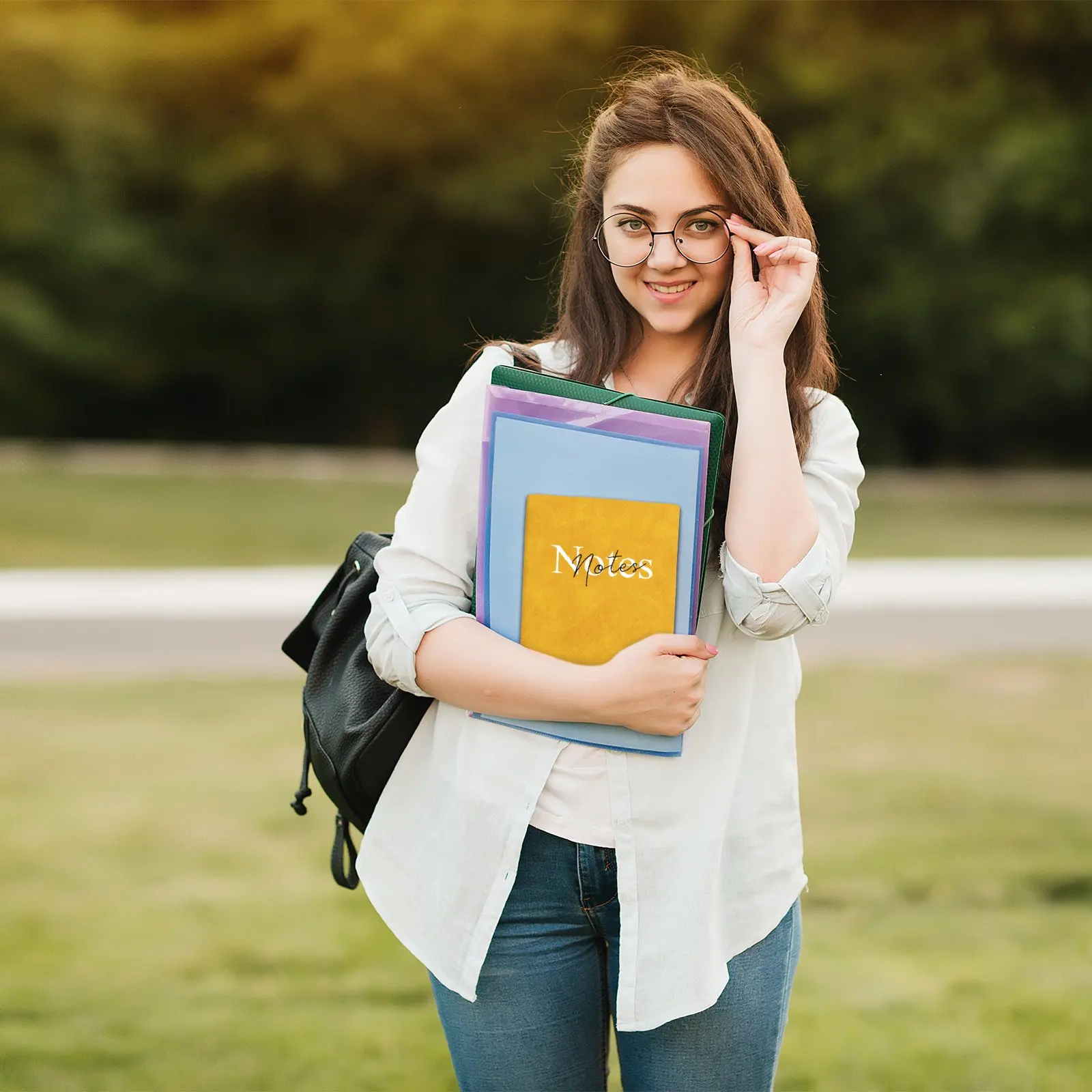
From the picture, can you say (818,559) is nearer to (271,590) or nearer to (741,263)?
(741,263)

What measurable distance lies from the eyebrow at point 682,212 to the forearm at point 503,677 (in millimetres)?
473

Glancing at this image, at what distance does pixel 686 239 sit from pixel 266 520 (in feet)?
35.0

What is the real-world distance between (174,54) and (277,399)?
16.1 ft

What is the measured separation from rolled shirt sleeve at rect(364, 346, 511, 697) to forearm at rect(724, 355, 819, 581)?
27cm

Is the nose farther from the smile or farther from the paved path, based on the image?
the paved path

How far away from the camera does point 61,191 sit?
58.7ft

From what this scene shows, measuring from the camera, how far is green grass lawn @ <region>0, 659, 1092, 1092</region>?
2699 mm

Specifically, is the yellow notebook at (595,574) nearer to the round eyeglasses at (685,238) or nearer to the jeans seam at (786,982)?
the round eyeglasses at (685,238)

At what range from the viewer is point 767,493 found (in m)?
1.32

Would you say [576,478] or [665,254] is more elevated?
[665,254]

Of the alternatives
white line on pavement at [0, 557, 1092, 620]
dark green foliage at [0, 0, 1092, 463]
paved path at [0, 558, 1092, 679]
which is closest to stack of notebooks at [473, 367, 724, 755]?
paved path at [0, 558, 1092, 679]

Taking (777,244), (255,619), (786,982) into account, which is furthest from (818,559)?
(255,619)

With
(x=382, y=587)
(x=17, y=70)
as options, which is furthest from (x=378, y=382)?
(x=382, y=587)

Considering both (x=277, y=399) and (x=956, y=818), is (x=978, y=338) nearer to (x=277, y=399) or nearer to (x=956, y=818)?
(x=277, y=399)
